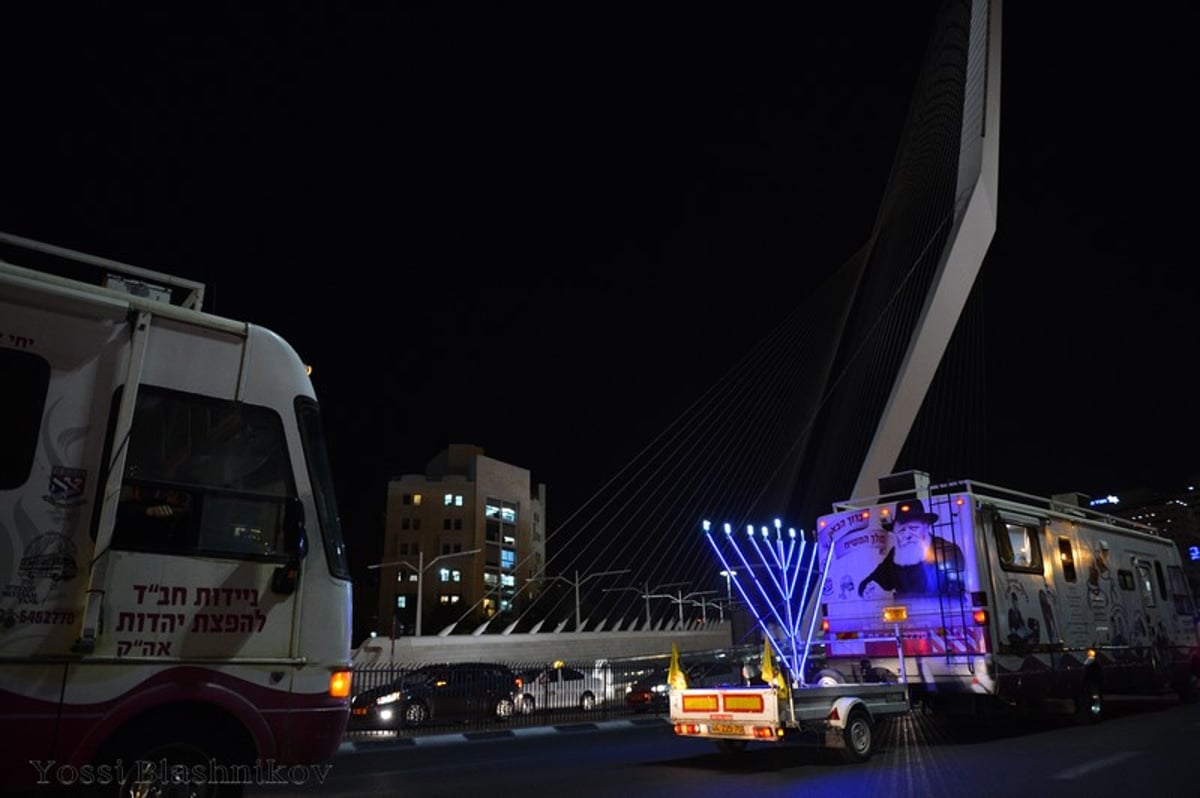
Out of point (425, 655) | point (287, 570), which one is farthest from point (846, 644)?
point (425, 655)

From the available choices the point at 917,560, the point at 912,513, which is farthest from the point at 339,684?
the point at 912,513

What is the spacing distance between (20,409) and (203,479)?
1.07 m

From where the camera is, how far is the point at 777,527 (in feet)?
40.5

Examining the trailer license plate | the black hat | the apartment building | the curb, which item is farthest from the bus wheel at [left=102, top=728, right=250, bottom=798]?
the apartment building

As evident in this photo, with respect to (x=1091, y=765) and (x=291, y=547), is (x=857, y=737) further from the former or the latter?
(x=291, y=547)

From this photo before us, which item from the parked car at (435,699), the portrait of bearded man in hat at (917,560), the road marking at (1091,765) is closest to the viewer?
the road marking at (1091,765)

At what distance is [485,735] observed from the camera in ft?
49.0

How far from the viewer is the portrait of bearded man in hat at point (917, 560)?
442 inches

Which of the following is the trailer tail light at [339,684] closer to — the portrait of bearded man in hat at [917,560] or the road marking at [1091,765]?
the road marking at [1091,765]

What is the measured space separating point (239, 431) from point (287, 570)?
96 cm

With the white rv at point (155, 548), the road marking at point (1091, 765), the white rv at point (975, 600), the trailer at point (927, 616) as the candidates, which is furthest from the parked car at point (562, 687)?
the white rv at point (155, 548)

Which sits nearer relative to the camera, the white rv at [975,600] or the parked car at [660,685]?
the white rv at [975,600]

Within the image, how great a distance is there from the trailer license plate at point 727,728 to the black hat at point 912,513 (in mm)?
4135

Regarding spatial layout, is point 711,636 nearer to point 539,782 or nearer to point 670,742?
point 670,742
